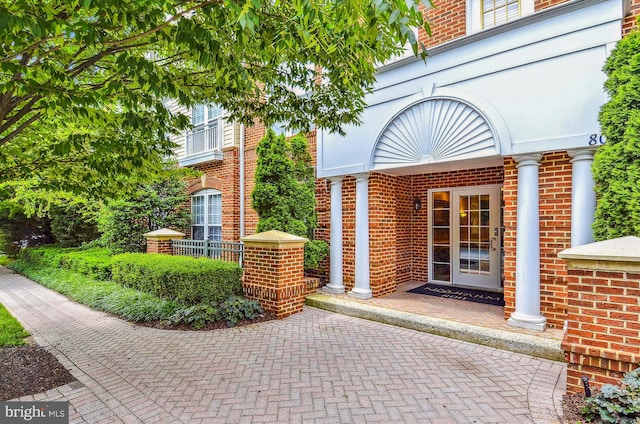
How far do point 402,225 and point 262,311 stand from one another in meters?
3.90

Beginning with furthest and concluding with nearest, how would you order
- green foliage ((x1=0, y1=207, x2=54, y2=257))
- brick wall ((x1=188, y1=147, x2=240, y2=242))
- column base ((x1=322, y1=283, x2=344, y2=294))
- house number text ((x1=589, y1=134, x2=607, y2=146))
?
green foliage ((x1=0, y1=207, x2=54, y2=257)) < brick wall ((x1=188, y1=147, x2=240, y2=242)) < column base ((x1=322, y1=283, x2=344, y2=294)) < house number text ((x1=589, y1=134, x2=607, y2=146))

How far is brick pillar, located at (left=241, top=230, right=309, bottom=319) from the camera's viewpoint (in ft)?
18.8

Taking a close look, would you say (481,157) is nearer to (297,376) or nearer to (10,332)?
(297,376)

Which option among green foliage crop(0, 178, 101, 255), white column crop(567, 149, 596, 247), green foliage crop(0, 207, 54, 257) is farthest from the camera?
green foliage crop(0, 207, 54, 257)

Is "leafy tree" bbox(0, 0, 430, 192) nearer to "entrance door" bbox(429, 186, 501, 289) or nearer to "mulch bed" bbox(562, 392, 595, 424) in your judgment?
"mulch bed" bbox(562, 392, 595, 424)

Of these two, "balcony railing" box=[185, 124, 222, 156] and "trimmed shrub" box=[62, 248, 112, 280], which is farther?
"balcony railing" box=[185, 124, 222, 156]

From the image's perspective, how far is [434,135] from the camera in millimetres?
5480

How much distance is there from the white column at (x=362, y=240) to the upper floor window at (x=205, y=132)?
566 centimetres

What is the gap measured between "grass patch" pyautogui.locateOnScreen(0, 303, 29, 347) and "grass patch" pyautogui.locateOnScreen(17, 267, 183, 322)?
1.28 metres

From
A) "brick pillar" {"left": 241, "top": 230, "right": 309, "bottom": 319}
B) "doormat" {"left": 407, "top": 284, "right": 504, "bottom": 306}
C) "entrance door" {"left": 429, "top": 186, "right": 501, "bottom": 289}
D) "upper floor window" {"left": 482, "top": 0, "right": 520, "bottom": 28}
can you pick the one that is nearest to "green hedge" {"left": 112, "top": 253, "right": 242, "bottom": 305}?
"brick pillar" {"left": 241, "top": 230, "right": 309, "bottom": 319}

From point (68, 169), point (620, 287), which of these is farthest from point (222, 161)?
point (620, 287)

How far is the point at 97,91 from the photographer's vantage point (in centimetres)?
354

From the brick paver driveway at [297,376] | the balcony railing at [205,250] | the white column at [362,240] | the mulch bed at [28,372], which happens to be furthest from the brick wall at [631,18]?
the mulch bed at [28,372]

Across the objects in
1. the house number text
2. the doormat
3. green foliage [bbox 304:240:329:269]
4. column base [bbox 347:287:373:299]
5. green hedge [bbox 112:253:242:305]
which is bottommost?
the doormat
